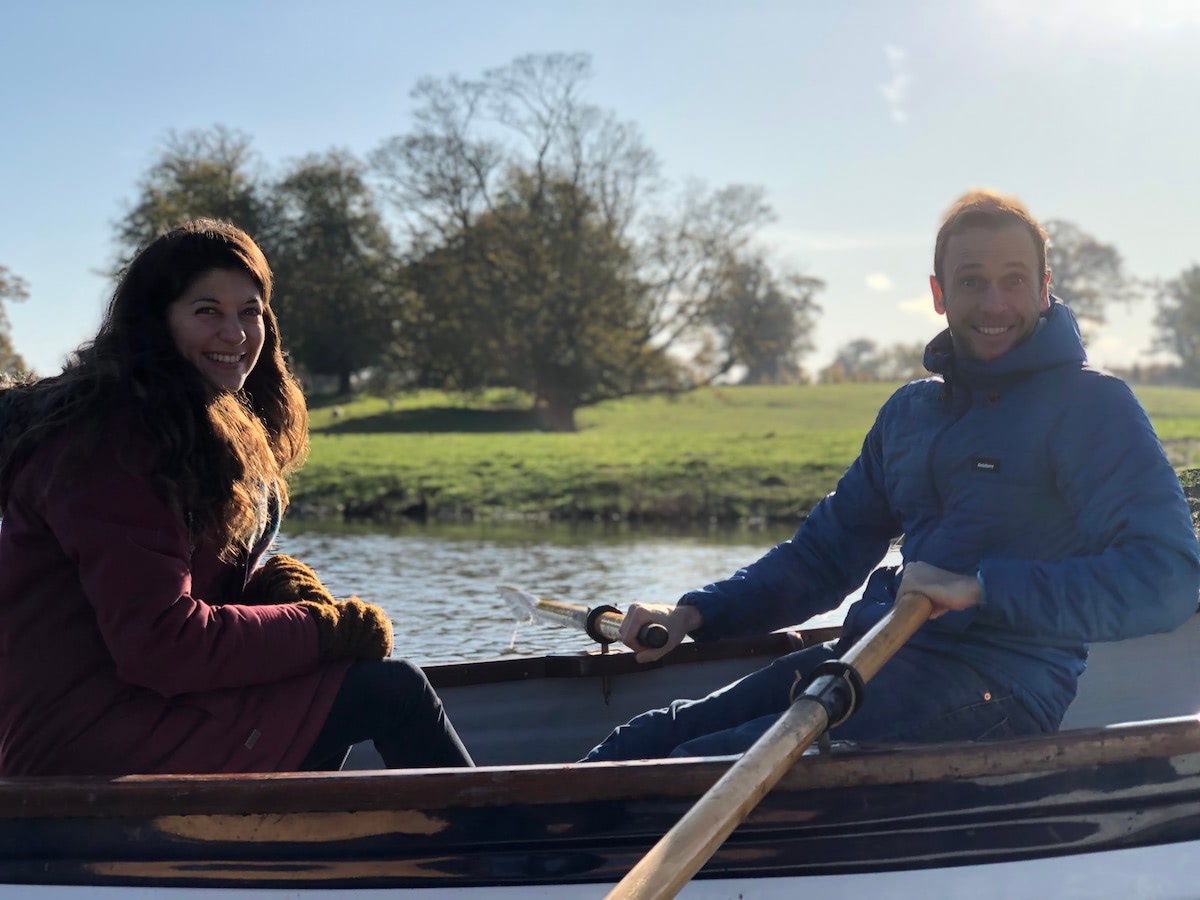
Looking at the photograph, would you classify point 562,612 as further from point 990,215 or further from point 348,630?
point 990,215

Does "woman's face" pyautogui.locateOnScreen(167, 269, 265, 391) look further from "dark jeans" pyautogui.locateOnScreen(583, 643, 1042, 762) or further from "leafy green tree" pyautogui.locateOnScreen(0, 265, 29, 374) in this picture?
"leafy green tree" pyautogui.locateOnScreen(0, 265, 29, 374)

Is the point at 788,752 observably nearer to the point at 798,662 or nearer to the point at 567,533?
the point at 798,662

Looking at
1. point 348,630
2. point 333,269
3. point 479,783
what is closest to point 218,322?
point 348,630

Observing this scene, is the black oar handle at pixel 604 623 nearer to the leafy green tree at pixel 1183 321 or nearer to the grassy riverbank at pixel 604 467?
the grassy riverbank at pixel 604 467

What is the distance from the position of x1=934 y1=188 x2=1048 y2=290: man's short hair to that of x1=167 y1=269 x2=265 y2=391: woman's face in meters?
1.51

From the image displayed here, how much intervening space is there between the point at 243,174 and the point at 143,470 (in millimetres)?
36628

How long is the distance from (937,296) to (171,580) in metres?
1.81

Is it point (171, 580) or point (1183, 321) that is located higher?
point (1183, 321)

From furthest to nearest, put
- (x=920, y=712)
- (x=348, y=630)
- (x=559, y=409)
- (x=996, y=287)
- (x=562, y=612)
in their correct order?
(x=559, y=409)
(x=562, y=612)
(x=996, y=287)
(x=920, y=712)
(x=348, y=630)

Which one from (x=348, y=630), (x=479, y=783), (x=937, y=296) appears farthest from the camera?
Result: (x=937, y=296)

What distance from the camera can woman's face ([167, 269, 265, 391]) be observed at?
2545mm

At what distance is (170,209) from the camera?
33312 millimetres

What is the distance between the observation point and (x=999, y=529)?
2.79 metres

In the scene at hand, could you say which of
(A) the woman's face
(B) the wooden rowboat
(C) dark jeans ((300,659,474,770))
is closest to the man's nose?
(B) the wooden rowboat
